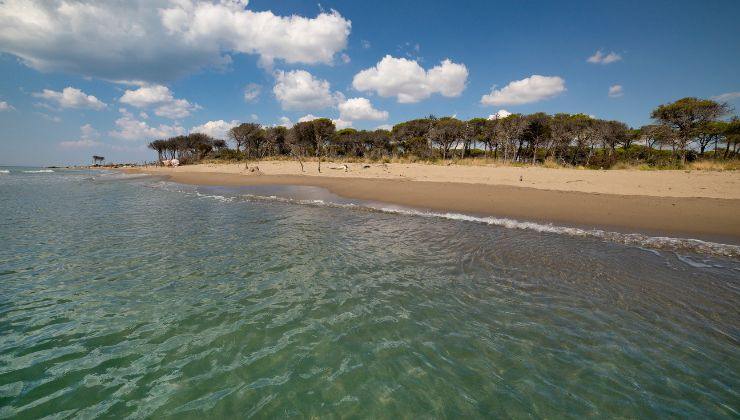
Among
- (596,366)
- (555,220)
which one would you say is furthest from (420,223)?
(596,366)

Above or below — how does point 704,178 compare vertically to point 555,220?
above

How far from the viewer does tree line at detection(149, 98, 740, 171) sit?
1233 inches

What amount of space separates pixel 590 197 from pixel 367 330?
1568 centimetres

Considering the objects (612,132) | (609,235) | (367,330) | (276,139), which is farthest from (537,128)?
(276,139)

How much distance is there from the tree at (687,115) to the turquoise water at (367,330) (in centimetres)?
3204

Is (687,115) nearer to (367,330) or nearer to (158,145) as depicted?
(367,330)

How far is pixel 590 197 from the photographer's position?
604 inches

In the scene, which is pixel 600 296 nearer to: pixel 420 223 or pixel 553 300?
pixel 553 300

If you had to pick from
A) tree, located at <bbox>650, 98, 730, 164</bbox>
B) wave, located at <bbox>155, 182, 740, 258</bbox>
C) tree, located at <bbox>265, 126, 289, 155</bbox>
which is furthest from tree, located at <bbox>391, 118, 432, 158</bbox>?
wave, located at <bbox>155, 182, 740, 258</bbox>

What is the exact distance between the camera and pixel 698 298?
529 cm

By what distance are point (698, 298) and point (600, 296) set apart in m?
1.61

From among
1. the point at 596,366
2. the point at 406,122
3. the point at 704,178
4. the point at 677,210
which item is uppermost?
the point at 406,122

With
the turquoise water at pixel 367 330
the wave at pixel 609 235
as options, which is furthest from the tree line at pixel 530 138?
the turquoise water at pixel 367 330

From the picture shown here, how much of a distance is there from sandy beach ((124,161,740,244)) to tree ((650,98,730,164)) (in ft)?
53.5
